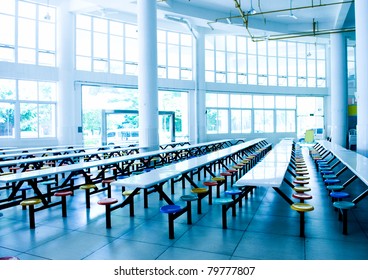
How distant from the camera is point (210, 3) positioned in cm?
1089

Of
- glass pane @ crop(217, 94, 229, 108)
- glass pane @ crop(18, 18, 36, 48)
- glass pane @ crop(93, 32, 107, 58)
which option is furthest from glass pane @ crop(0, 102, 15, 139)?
glass pane @ crop(217, 94, 229, 108)

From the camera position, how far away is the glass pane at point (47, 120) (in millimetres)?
9816

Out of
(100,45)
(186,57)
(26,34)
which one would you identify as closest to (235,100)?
(186,57)

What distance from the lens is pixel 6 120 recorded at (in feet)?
30.2

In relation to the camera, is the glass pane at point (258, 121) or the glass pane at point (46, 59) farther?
the glass pane at point (258, 121)

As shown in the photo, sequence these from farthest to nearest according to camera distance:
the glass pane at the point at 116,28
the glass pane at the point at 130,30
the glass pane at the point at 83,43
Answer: the glass pane at the point at 130,30, the glass pane at the point at 116,28, the glass pane at the point at 83,43

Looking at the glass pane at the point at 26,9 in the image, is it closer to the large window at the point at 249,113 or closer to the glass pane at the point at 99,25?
the glass pane at the point at 99,25

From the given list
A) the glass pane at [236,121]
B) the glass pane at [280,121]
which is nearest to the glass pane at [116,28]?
the glass pane at [236,121]

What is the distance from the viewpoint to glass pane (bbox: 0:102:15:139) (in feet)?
29.9

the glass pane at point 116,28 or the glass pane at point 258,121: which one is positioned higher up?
the glass pane at point 116,28

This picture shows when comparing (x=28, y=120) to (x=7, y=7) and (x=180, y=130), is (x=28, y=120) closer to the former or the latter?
(x=7, y=7)

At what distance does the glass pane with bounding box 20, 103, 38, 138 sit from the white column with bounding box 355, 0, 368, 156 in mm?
9695

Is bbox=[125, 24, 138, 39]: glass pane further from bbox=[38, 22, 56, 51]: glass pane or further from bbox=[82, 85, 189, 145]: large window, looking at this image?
bbox=[38, 22, 56, 51]: glass pane

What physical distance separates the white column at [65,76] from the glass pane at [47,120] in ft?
0.77
